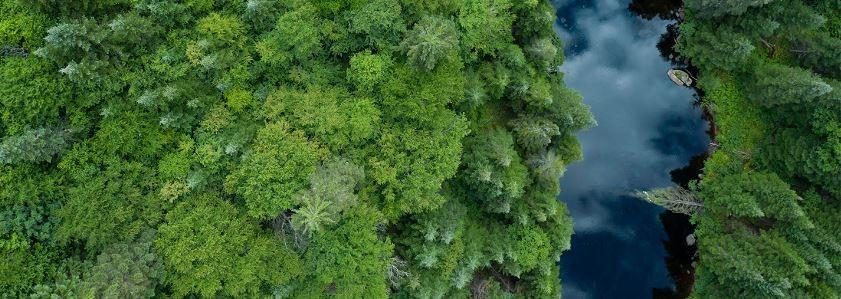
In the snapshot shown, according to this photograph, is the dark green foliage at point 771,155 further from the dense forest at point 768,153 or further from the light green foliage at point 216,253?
the light green foliage at point 216,253

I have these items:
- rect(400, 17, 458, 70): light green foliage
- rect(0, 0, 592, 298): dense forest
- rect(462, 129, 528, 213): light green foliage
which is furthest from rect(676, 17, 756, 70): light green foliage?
rect(400, 17, 458, 70): light green foliage

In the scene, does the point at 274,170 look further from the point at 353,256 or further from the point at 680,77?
the point at 680,77

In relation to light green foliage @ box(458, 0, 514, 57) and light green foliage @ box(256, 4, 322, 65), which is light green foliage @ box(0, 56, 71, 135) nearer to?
light green foliage @ box(256, 4, 322, 65)

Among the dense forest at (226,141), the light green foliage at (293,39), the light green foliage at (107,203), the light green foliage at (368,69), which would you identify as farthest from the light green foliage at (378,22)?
the light green foliage at (107,203)

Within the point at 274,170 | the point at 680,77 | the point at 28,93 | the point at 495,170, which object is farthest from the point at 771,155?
the point at 28,93

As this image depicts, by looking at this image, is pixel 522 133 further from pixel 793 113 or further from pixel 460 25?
pixel 793 113

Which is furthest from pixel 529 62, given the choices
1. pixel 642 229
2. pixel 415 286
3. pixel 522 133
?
pixel 642 229

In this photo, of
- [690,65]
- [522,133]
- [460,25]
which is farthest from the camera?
[690,65]
